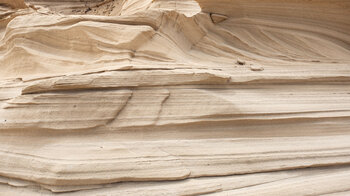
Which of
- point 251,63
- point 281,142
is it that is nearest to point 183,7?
point 251,63

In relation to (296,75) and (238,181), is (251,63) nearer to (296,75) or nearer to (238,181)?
(296,75)

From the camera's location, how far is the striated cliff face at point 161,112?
1701 millimetres

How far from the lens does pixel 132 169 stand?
1.68 metres

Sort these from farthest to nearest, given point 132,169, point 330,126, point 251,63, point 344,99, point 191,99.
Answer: point 251,63 < point 344,99 < point 330,126 < point 191,99 < point 132,169

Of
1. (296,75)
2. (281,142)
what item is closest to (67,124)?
(281,142)

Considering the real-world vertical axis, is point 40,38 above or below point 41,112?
above

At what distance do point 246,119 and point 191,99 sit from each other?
502 mm

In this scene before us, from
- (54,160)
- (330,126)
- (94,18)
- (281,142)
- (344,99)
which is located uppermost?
(94,18)

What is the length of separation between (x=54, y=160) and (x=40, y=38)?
4.51 ft

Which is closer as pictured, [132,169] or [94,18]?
[132,169]

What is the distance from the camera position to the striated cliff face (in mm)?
1701

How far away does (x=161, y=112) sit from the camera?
1924 mm


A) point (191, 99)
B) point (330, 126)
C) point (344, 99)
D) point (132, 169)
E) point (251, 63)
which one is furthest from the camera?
point (251, 63)

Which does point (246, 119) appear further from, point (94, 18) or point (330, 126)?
point (94, 18)
